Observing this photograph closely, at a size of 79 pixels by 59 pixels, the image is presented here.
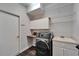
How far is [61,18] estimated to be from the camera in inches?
94.7

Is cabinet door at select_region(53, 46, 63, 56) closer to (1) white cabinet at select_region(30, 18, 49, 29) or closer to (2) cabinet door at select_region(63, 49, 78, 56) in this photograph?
(2) cabinet door at select_region(63, 49, 78, 56)

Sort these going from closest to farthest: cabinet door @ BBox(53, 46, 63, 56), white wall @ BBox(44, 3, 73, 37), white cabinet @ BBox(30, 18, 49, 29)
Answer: cabinet door @ BBox(53, 46, 63, 56) < white wall @ BBox(44, 3, 73, 37) < white cabinet @ BBox(30, 18, 49, 29)

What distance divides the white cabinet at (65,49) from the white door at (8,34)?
1529 mm

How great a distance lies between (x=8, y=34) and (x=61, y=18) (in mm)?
2078

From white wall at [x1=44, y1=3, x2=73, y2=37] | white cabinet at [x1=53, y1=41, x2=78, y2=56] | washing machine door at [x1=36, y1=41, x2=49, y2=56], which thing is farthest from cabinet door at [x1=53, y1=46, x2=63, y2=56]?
white wall at [x1=44, y1=3, x2=73, y2=37]

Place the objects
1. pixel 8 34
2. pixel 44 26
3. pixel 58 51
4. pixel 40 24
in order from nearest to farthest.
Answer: pixel 58 51, pixel 8 34, pixel 44 26, pixel 40 24

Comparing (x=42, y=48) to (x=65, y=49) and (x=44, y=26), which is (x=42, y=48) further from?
(x=44, y=26)

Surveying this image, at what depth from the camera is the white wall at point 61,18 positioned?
2215 millimetres

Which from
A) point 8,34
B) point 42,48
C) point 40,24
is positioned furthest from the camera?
point 40,24

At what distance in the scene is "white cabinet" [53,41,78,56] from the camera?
4.79 feet

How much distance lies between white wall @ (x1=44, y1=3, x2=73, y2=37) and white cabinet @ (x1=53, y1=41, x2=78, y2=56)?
760 millimetres

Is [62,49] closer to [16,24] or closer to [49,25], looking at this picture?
[49,25]

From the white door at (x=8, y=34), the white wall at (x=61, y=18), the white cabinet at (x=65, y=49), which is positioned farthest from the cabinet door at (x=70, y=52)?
the white door at (x=8, y=34)

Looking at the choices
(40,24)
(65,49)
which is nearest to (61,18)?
(40,24)
